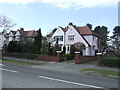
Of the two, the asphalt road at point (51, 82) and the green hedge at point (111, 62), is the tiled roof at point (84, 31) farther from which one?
the asphalt road at point (51, 82)

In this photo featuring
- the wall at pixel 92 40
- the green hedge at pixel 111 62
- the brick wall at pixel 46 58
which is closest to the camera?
the green hedge at pixel 111 62

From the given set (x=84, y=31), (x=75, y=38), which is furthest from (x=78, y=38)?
(x=84, y=31)

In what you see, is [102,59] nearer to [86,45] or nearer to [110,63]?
[110,63]

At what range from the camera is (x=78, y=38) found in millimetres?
41844

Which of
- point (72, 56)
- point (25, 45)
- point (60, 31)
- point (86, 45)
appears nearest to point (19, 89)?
point (72, 56)

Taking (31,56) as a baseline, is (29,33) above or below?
above

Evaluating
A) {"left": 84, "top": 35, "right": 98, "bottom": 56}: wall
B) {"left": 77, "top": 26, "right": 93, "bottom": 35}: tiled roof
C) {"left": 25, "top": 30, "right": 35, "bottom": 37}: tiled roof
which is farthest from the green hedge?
{"left": 25, "top": 30, "right": 35, "bottom": 37}: tiled roof

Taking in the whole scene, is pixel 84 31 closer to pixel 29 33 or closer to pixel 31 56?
pixel 31 56

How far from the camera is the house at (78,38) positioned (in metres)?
41.2

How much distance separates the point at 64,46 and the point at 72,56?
10781 mm

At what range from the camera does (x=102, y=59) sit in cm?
2052

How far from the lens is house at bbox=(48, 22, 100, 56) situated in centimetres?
4119

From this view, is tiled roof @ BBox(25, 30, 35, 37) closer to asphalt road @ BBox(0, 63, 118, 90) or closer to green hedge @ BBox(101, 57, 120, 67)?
green hedge @ BBox(101, 57, 120, 67)

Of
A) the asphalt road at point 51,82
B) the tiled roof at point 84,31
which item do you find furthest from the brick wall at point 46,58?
the tiled roof at point 84,31
